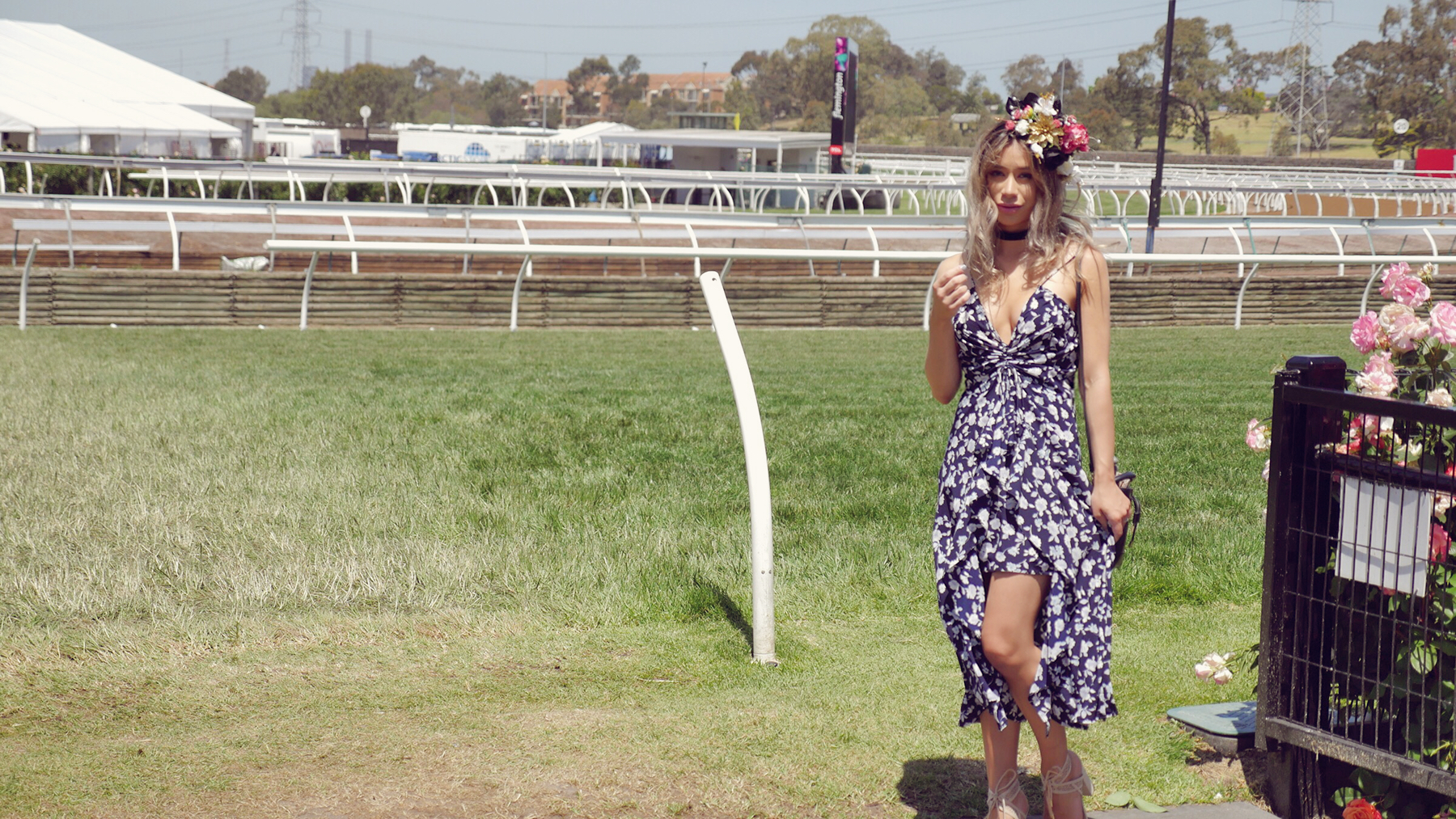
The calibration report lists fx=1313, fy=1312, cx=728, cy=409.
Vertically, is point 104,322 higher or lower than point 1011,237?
lower

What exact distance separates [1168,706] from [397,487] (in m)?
3.67

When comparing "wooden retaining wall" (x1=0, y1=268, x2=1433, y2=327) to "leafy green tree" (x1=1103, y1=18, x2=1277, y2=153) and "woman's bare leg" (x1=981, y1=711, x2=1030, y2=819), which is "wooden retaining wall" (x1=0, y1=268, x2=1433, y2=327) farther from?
"leafy green tree" (x1=1103, y1=18, x2=1277, y2=153)

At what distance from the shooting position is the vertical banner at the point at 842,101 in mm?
41094

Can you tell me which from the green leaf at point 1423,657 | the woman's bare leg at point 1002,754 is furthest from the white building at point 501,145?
the green leaf at point 1423,657

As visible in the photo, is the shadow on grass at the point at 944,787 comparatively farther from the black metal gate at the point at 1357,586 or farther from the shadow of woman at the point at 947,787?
the black metal gate at the point at 1357,586

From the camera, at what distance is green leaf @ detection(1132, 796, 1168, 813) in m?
3.03

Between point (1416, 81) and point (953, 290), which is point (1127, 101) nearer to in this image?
point (1416, 81)

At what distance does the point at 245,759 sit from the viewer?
3145 mm

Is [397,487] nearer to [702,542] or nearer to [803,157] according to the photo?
[702,542]

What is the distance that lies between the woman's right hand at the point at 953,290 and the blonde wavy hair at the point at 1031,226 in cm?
3

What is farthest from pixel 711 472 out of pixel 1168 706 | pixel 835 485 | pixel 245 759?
pixel 245 759

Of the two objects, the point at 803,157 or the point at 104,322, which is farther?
the point at 803,157

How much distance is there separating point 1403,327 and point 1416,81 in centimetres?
8784

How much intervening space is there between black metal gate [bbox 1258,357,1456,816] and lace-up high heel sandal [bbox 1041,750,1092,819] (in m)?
0.47
